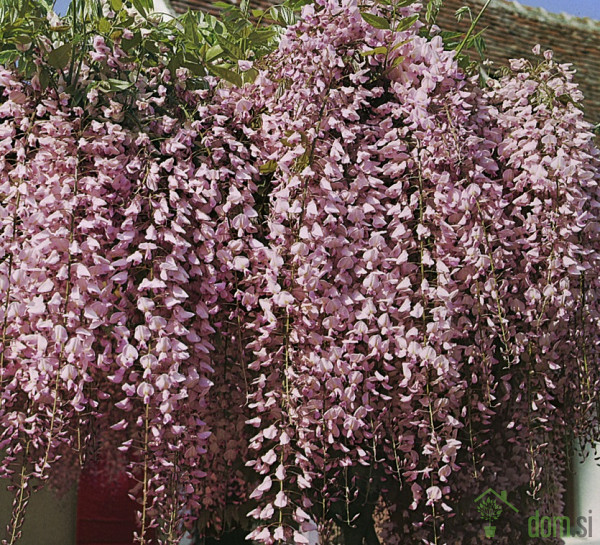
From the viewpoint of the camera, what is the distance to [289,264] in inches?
70.6

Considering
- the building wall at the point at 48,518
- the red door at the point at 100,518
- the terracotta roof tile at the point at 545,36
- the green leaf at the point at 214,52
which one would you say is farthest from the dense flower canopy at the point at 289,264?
the terracotta roof tile at the point at 545,36

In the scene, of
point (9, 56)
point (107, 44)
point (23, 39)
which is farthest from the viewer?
point (9, 56)

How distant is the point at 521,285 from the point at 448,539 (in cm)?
87

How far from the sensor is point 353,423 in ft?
5.59

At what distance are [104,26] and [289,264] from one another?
0.70 metres

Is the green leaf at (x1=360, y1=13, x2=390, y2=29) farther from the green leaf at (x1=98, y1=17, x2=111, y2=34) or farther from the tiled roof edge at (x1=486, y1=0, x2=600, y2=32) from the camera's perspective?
the tiled roof edge at (x1=486, y1=0, x2=600, y2=32)

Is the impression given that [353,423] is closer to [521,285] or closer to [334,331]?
[334,331]

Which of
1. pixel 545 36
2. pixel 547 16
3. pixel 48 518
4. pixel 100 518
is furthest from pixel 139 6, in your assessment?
pixel 547 16

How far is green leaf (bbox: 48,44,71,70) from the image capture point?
169cm

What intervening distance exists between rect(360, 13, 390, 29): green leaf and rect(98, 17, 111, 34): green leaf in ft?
1.94

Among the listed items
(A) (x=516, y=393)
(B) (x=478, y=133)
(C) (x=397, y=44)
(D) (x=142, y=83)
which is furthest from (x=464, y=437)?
(D) (x=142, y=83)

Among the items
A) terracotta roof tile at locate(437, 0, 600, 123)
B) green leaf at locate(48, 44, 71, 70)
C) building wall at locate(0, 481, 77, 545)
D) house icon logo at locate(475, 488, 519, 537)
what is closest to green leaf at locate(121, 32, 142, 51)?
green leaf at locate(48, 44, 71, 70)

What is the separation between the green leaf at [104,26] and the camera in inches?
71.7

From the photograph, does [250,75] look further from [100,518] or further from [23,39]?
[100,518]
